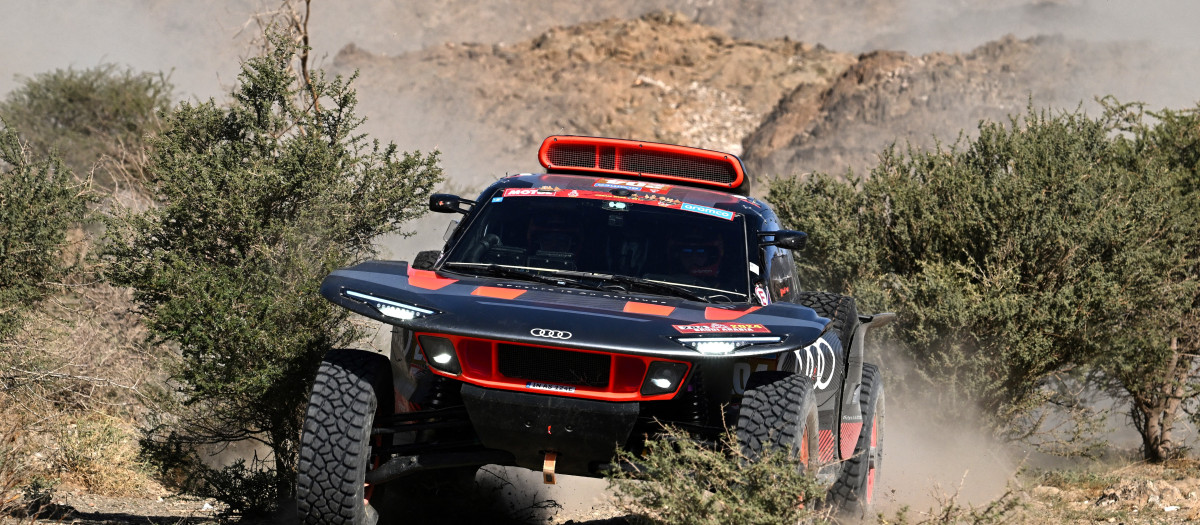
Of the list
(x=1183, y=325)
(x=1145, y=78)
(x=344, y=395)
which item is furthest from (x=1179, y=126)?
(x=1145, y=78)

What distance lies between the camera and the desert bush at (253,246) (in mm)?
7664

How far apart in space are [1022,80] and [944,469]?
42355 millimetres

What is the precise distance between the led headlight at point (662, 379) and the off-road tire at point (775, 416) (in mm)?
325

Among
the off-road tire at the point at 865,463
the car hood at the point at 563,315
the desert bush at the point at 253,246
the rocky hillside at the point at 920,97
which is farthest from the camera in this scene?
the rocky hillside at the point at 920,97

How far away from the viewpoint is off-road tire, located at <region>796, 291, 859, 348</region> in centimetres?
768

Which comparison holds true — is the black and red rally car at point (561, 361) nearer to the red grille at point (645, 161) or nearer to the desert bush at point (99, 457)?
the red grille at point (645, 161)

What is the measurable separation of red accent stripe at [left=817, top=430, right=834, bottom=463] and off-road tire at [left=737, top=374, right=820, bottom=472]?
2.85 ft

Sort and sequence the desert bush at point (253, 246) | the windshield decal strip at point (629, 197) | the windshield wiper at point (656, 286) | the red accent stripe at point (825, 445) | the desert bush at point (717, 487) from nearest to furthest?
the desert bush at point (717, 487) < the windshield wiper at point (656, 286) < the red accent stripe at point (825, 445) < the windshield decal strip at point (629, 197) < the desert bush at point (253, 246)

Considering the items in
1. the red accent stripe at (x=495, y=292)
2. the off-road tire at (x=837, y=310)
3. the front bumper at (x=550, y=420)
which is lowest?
the front bumper at (x=550, y=420)

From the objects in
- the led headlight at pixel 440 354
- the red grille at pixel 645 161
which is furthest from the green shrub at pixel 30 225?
the led headlight at pixel 440 354

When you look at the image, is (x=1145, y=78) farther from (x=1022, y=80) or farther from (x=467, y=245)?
(x=467, y=245)

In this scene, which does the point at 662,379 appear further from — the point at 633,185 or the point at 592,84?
the point at 592,84

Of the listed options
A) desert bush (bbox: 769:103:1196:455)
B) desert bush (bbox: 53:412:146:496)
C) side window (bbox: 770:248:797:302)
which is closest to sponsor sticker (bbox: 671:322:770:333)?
side window (bbox: 770:248:797:302)

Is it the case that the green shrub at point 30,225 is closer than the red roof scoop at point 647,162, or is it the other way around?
the red roof scoop at point 647,162
